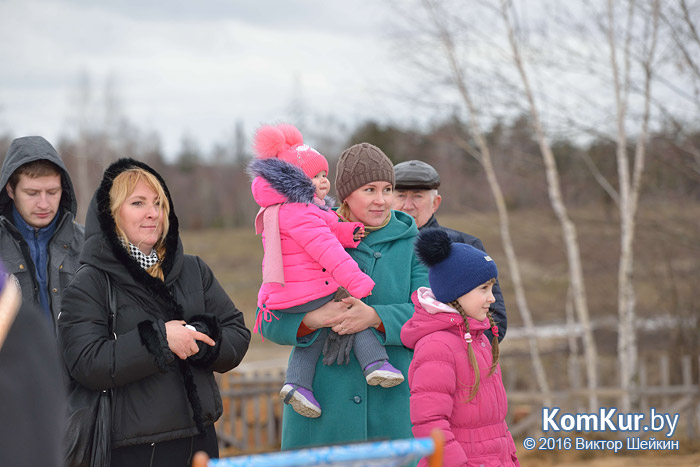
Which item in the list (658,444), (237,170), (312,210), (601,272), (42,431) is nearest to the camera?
(42,431)

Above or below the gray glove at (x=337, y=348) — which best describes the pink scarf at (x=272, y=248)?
above

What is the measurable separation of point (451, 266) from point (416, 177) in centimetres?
101

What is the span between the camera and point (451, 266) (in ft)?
8.87

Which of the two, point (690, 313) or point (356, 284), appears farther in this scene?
point (690, 313)

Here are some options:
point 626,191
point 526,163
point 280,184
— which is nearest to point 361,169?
point 280,184

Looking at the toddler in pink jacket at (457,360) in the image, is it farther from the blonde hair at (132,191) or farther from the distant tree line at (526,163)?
the distant tree line at (526,163)

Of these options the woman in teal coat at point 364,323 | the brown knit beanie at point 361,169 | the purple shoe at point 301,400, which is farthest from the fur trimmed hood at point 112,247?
the brown knit beanie at point 361,169

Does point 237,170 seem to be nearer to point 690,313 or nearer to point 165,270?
point 690,313

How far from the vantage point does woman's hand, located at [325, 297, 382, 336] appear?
2926 mm

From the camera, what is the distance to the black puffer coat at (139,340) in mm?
2598

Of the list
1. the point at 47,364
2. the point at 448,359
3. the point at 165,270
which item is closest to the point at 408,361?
the point at 448,359

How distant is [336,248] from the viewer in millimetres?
2895

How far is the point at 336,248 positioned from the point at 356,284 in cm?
17

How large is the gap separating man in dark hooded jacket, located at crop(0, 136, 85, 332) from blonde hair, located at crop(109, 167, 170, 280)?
72 centimetres
